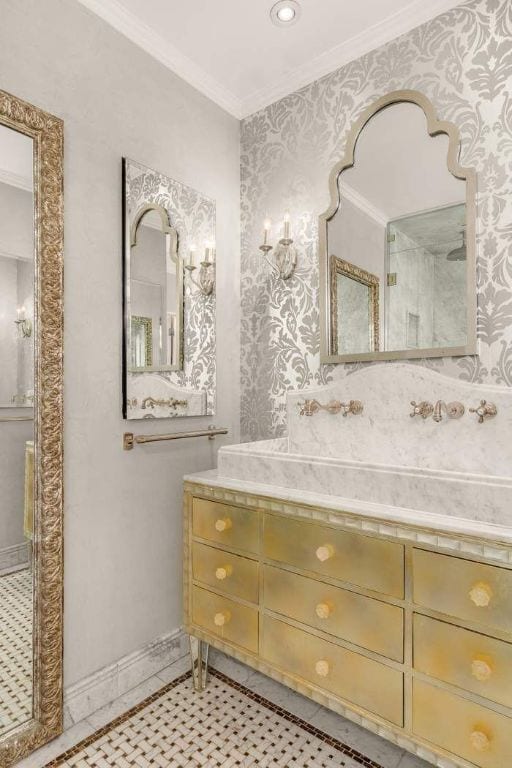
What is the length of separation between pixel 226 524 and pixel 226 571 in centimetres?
18

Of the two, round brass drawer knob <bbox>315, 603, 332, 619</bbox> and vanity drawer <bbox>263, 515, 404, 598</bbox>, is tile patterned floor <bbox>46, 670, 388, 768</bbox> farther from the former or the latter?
vanity drawer <bbox>263, 515, 404, 598</bbox>

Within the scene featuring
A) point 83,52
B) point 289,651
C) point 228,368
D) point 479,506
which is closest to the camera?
point 479,506

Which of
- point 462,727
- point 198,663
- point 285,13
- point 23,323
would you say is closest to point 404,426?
point 462,727

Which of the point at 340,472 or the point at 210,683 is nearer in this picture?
the point at 340,472

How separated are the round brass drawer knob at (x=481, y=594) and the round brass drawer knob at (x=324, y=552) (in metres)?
0.42

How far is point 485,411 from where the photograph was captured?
156cm

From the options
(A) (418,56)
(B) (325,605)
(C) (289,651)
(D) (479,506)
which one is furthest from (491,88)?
(C) (289,651)

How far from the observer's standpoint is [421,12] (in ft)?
5.92

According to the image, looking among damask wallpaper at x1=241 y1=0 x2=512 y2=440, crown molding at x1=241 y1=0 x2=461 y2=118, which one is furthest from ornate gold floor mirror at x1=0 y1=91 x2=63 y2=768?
crown molding at x1=241 y1=0 x2=461 y2=118

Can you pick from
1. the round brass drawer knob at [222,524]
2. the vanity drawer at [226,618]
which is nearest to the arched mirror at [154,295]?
the round brass drawer knob at [222,524]

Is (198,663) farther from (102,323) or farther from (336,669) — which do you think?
(102,323)

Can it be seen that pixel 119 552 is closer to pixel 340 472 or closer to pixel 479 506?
pixel 340 472

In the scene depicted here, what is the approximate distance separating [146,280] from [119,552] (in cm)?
113

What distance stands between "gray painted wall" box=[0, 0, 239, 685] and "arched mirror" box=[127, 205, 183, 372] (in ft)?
0.26
